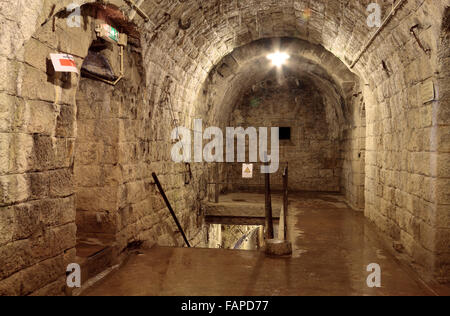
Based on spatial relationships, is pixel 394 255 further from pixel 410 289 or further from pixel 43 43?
pixel 43 43

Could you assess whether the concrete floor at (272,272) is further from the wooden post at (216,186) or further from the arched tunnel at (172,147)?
the wooden post at (216,186)

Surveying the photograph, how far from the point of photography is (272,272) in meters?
3.85

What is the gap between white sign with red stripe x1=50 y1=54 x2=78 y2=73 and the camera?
2.99 m

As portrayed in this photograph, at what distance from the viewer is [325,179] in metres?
11.3

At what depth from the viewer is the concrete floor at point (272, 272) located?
3.38m

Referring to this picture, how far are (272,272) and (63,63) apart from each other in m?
2.71

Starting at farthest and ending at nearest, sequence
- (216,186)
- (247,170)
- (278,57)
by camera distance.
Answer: (247,170) → (216,186) → (278,57)

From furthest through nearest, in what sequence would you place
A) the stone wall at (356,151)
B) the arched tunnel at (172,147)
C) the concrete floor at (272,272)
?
the stone wall at (356,151)
the concrete floor at (272,272)
the arched tunnel at (172,147)

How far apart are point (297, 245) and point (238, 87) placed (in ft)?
20.2

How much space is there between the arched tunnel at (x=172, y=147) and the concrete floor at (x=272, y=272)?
0.09 ft

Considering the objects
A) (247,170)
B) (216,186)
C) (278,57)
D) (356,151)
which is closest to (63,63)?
(216,186)

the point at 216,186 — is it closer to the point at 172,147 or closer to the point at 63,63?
the point at 172,147

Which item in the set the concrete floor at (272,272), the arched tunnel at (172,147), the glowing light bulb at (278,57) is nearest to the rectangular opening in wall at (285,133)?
the glowing light bulb at (278,57)

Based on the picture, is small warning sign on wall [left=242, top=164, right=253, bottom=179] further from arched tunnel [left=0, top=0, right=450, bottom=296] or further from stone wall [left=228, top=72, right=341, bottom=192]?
stone wall [left=228, top=72, right=341, bottom=192]
